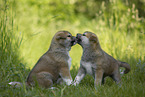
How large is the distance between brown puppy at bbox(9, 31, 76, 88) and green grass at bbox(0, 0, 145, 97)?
0.22 m

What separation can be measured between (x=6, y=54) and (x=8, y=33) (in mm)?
558

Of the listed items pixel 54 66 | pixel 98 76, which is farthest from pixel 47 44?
pixel 98 76

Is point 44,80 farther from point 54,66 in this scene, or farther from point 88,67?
point 88,67

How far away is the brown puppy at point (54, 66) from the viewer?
421 centimetres

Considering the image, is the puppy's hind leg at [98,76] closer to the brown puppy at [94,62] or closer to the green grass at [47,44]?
the brown puppy at [94,62]

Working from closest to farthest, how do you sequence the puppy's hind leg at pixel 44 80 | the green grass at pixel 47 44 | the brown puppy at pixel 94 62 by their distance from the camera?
the green grass at pixel 47 44 < the puppy's hind leg at pixel 44 80 < the brown puppy at pixel 94 62

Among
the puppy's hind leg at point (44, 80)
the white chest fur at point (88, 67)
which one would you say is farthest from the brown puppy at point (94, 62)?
the puppy's hind leg at point (44, 80)

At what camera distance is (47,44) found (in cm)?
900

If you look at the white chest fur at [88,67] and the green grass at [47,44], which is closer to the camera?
the green grass at [47,44]

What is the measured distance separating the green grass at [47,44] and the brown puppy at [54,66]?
0.22 metres

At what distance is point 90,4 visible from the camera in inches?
544

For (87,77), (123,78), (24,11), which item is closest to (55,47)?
(87,77)

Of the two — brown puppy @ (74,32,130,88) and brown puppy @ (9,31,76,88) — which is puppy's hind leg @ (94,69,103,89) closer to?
brown puppy @ (74,32,130,88)

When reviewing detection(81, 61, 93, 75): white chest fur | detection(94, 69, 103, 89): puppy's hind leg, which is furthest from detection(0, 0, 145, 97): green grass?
detection(81, 61, 93, 75): white chest fur
